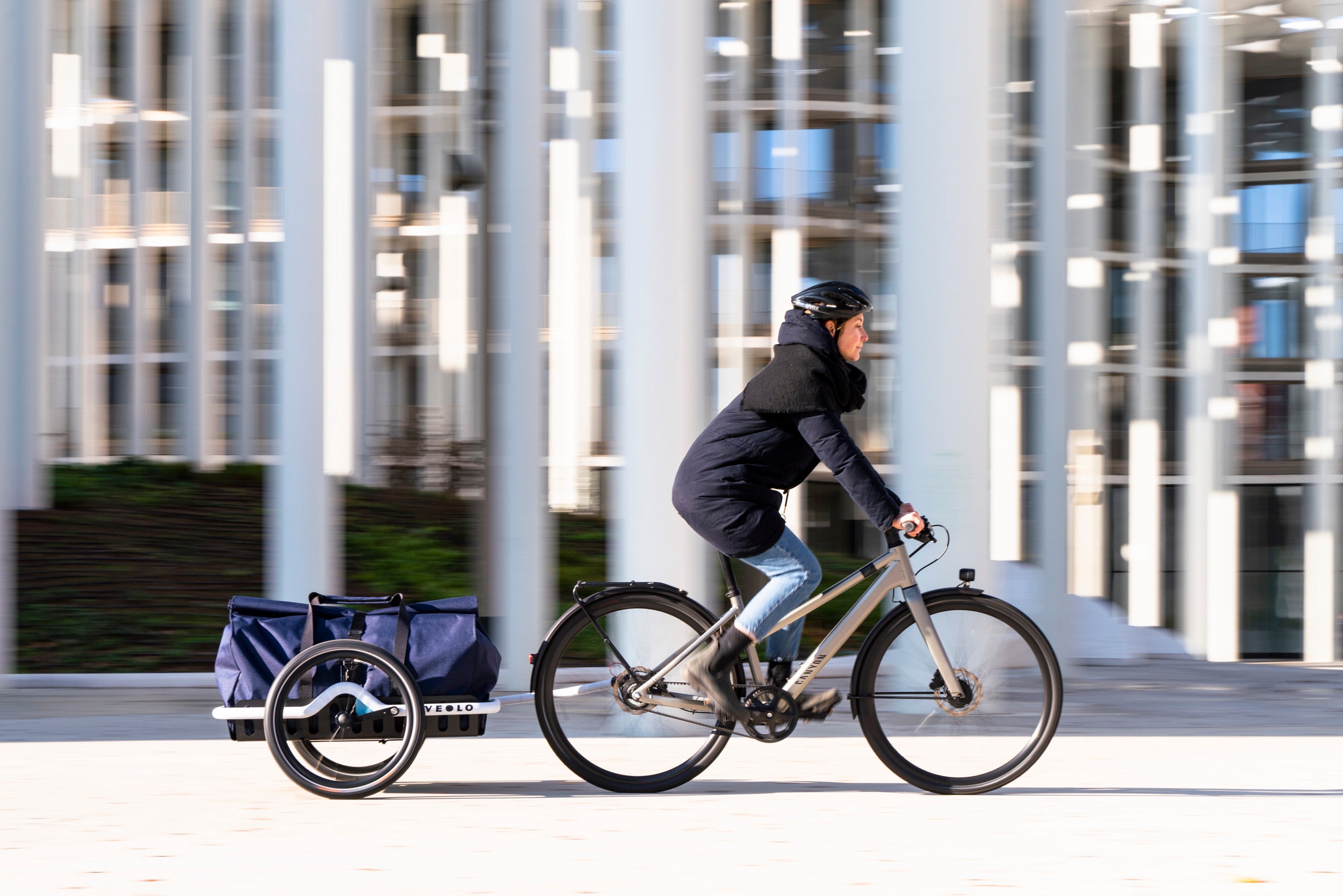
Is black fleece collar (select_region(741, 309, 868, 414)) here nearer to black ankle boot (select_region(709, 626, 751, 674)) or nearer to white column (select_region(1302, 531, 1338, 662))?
black ankle boot (select_region(709, 626, 751, 674))

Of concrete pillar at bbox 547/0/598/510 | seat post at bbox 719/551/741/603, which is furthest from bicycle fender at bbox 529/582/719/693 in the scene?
concrete pillar at bbox 547/0/598/510

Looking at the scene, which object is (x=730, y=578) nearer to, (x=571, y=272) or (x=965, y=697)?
(x=965, y=697)

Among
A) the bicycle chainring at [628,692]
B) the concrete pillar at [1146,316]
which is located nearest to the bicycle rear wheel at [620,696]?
the bicycle chainring at [628,692]

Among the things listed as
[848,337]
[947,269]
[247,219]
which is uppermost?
[247,219]

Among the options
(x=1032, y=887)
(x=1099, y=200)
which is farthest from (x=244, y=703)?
(x=1099, y=200)

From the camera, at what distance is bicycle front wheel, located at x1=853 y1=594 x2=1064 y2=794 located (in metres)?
5.75

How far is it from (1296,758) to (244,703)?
478cm

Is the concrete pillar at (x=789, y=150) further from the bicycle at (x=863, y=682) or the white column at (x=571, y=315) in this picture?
the bicycle at (x=863, y=682)

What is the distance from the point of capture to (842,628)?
5742 mm

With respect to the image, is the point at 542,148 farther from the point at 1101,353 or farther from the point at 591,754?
the point at 1101,353

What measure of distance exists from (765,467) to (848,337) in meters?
0.58

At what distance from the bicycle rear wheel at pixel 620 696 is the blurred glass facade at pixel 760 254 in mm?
16993

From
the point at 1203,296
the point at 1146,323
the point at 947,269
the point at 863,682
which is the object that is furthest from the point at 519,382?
the point at 1146,323

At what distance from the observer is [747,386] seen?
5832 millimetres
